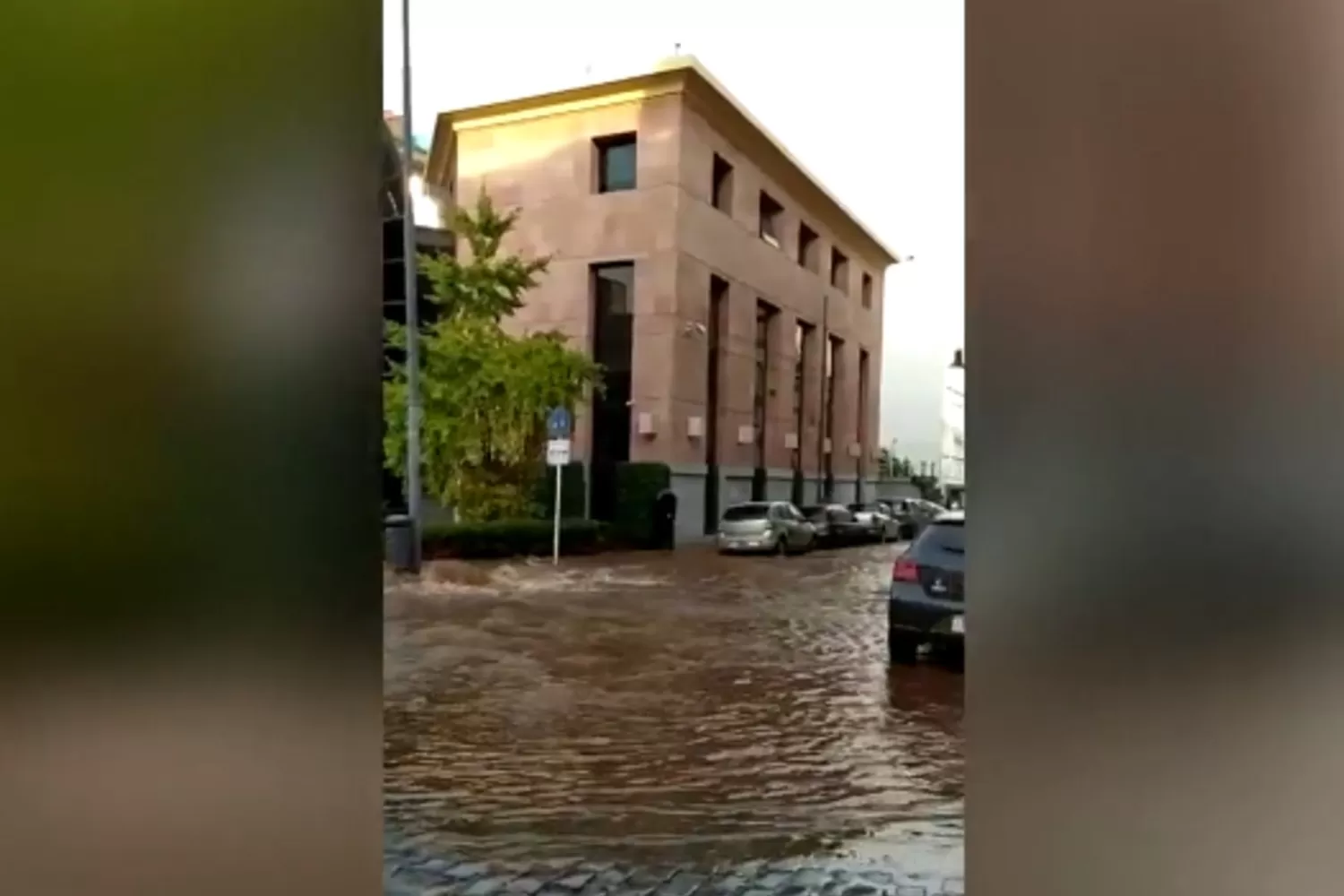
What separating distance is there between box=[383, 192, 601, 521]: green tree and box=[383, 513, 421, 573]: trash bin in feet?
0.30

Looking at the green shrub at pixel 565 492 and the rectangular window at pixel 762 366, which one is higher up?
the rectangular window at pixel 762 366

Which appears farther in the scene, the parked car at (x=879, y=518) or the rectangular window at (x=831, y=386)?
the rectangular window at (x=831, y=386)

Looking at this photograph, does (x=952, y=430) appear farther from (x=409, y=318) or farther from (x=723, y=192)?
(x=409, y=318)

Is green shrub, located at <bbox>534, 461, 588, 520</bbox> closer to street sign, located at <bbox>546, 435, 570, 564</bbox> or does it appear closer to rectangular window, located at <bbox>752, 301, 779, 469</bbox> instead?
street sign, located at <bbox>546, 435, 570, 564</bbox>

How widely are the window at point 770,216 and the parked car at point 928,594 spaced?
2.75ft

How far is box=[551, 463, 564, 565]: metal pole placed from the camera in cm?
233

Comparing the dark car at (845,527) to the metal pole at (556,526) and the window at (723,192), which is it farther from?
the window at (723,192)

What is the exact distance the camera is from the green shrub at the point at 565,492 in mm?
2340

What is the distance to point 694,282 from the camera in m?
2.42

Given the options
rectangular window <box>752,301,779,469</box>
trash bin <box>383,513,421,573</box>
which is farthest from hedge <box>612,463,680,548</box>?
trash bin <box>383,513,421,573</box>

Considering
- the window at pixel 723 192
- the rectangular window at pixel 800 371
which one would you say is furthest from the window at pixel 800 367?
the window at pixel 723 192
